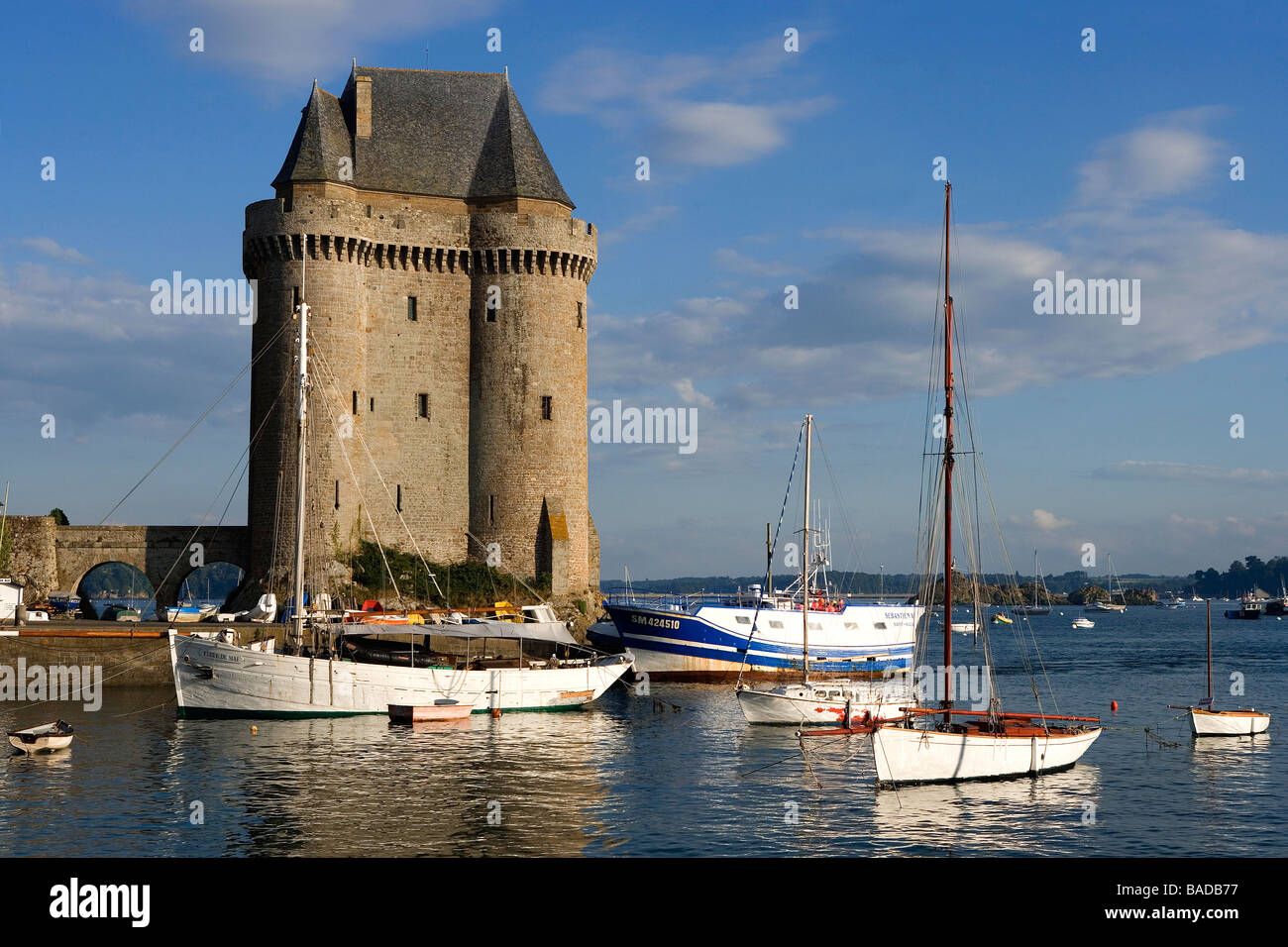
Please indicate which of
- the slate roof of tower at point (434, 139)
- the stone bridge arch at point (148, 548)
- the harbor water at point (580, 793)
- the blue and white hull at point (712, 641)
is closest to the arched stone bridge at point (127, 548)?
the stone bridge arch at point (148, 548)

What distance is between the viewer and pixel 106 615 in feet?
209

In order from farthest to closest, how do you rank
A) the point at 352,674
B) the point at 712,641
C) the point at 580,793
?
the point at 712,641 → the point at 352,674 → the point at 580,793

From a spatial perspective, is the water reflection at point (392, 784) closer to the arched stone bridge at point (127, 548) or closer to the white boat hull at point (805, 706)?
the white boat hull at point (805, 706)

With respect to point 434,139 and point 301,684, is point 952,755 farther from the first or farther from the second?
point 434,139

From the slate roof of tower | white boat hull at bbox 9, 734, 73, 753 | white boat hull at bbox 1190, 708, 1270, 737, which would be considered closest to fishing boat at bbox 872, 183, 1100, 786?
white boat hull at bbox 1190, 708, 1270, 737

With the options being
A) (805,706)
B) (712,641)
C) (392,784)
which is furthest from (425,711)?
(712,641)

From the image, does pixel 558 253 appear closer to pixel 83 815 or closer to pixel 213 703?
pixel 213 703

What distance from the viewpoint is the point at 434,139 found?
67.7 metres

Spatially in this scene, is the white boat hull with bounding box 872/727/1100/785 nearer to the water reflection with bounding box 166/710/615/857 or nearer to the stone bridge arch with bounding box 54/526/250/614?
the water reflection with bounding box 166/710/615/857

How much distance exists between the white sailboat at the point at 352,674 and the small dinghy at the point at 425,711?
1.00ft

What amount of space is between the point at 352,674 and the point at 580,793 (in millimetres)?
15940

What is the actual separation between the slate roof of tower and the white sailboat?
1891 centimetres

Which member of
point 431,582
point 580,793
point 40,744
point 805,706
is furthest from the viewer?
point 431,582
